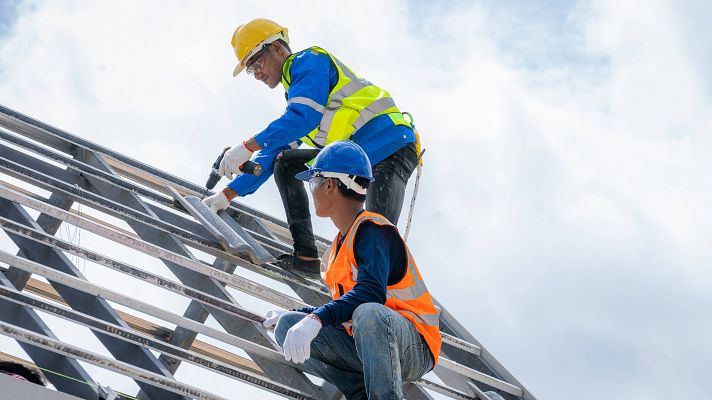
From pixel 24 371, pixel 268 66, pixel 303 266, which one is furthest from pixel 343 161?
pixel 268 66

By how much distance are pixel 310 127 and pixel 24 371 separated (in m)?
2.58

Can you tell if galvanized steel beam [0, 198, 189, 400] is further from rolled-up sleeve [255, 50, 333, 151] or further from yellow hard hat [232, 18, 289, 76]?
yellow hard hat [232, 18, 289, 76]

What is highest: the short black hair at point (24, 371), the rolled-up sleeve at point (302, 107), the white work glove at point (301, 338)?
the rolled-up sleeve at point (302, 107)

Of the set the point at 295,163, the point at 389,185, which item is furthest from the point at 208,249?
the point at 389,185

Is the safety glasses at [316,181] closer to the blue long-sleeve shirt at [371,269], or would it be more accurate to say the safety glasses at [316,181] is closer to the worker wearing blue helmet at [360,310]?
the worker wearing blue helmet at [360,310]

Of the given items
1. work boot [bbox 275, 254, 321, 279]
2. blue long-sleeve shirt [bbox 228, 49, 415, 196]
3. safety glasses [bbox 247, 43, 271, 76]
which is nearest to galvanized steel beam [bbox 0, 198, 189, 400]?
blue long-sleeve shirt [bbox 228, 49, 415, 196]

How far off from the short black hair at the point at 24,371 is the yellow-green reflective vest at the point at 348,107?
8.40ft

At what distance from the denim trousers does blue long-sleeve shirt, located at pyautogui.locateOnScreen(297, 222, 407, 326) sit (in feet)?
4.92

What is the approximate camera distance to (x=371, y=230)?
421 cm

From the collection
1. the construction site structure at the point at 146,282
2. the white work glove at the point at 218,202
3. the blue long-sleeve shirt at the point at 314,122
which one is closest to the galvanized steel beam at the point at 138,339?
the construction site structure at the point at 146,282

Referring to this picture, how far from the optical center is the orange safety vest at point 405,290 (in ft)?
13.9

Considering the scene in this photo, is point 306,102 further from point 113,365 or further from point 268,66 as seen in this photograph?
point 113,365

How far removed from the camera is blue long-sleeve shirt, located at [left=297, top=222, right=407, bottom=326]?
4008 mm

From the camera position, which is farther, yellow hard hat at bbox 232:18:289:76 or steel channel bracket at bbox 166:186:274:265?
yellow hard hat at bbox 232:18:289:76
